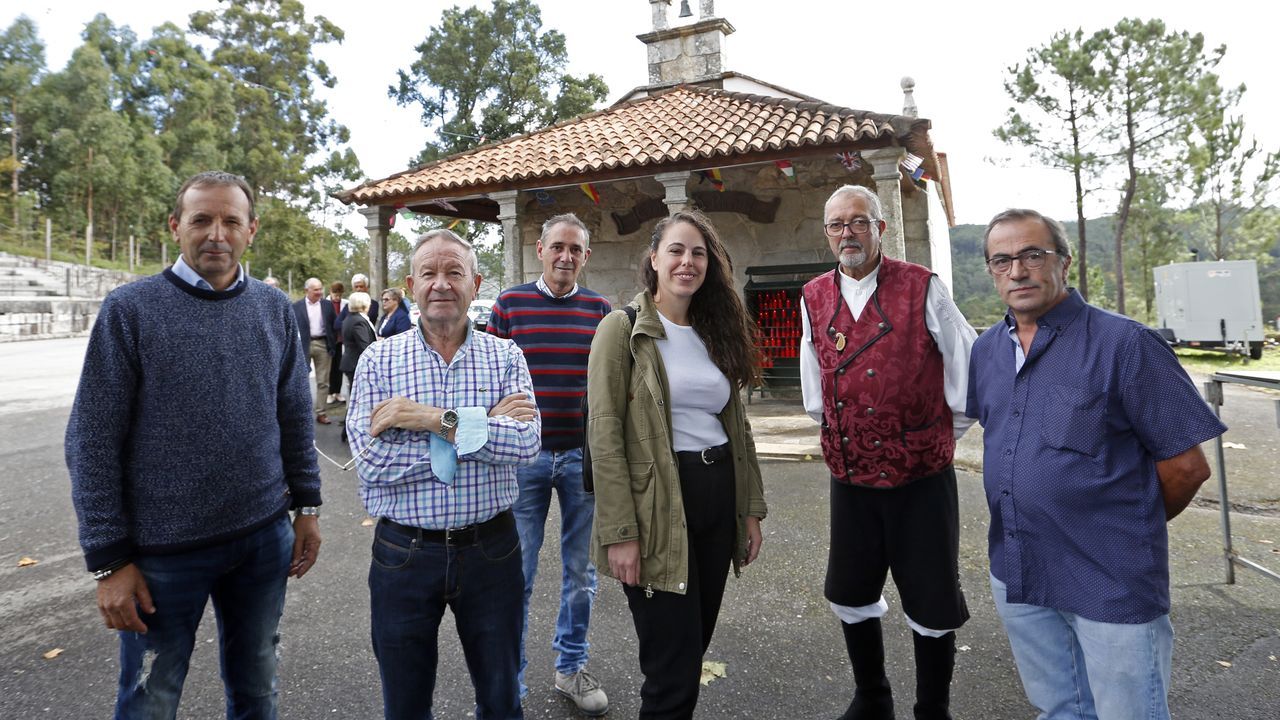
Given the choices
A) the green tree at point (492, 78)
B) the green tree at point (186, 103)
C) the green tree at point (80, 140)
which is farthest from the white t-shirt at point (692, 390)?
the green tree at point (186, 103)

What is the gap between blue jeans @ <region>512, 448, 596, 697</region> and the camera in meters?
2.60

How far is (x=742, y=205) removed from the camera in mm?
10312

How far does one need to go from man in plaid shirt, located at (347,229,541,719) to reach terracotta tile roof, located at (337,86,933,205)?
6839 millimetres

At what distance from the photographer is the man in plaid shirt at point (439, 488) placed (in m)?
1.76

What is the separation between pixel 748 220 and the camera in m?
10.4

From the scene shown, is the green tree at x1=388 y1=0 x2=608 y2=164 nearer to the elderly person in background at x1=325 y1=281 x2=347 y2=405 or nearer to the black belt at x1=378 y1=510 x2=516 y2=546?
the elderly person in background at x1=325 y1=281 x2=347 y2=405

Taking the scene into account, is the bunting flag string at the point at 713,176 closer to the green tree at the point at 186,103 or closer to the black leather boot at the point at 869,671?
the black leather boot at the point at 869,671

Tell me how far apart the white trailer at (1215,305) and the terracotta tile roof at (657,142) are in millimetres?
14176

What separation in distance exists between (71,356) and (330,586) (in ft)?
64.5

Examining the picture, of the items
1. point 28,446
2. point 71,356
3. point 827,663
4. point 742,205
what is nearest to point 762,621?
point 827,663

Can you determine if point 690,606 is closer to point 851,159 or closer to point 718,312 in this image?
point 718,312

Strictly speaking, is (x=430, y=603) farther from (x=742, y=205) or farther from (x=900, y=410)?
(x=742, y=205)

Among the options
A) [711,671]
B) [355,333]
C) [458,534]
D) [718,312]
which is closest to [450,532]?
[458,534]

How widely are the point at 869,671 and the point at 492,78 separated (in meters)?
30.2
